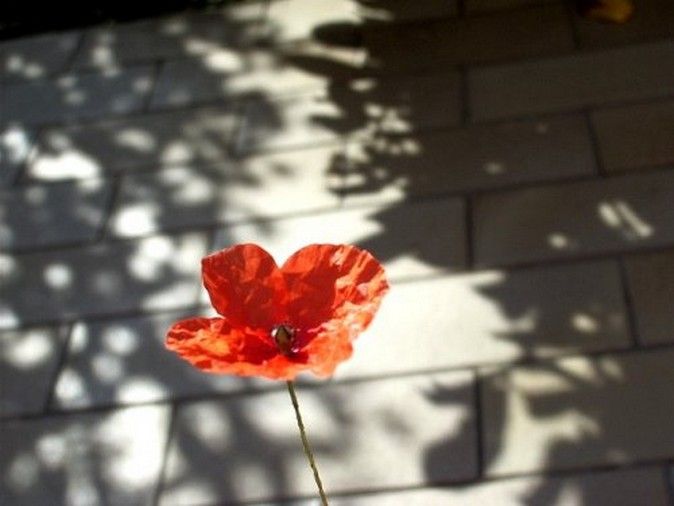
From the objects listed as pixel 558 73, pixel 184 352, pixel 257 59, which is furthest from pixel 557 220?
pixel 184 352

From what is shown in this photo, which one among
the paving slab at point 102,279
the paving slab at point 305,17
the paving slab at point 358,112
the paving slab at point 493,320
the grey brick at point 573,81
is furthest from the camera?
the paving slab at point 305,17

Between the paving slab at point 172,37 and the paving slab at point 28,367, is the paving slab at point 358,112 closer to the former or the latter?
the paving slab at point 172,37

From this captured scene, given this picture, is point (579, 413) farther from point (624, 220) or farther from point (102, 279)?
point (102, 279)

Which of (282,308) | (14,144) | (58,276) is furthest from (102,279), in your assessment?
(282,308)

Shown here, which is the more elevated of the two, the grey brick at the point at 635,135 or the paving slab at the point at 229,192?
the grey brick at the point at 635,135

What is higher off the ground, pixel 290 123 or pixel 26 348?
pixel 290 123

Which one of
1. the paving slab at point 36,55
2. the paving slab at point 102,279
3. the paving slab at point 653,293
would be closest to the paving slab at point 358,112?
the paving slab at point 102,279

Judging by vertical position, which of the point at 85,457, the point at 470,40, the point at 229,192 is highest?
the point at 470,40
